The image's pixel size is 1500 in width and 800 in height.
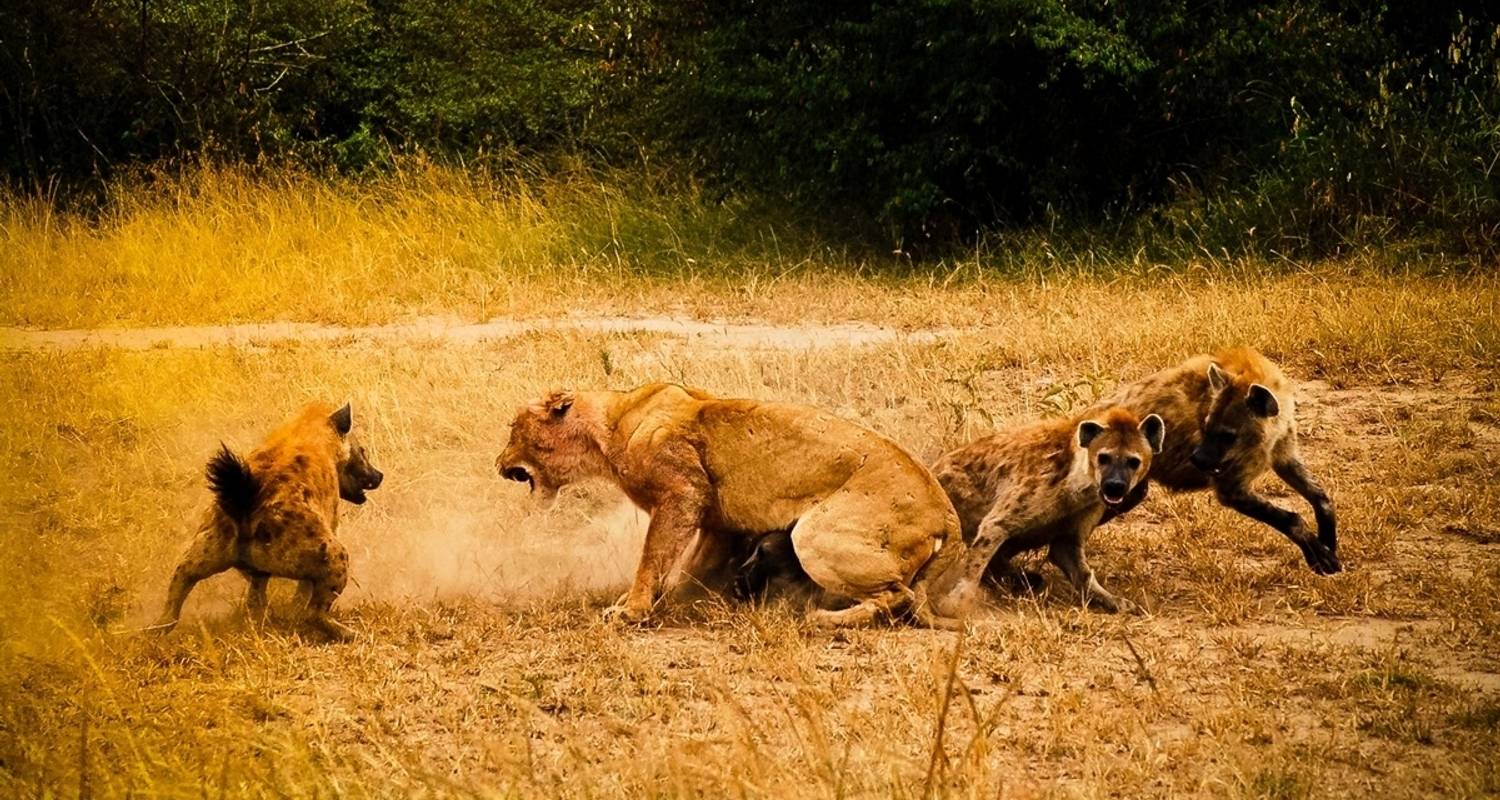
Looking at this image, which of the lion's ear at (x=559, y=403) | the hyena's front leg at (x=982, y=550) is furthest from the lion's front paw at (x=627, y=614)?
the hyena's front leg at (x=982, y=550)

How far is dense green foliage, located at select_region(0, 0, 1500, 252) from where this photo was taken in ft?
46.4

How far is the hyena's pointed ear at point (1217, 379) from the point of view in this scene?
7699 millimetres

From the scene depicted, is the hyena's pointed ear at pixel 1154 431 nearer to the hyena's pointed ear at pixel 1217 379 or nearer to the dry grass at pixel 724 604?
the dry grass at pixel 724 604

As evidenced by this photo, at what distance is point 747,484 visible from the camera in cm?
691

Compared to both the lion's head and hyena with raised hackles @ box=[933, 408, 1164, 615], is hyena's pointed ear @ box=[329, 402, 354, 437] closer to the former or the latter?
the lion's head

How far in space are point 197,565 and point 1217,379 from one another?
418 cm

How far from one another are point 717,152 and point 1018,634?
436 inches

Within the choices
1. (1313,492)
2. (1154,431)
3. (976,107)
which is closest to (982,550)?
(1154,431)

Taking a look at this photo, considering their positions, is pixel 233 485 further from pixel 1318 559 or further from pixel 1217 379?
pixel 1318 559

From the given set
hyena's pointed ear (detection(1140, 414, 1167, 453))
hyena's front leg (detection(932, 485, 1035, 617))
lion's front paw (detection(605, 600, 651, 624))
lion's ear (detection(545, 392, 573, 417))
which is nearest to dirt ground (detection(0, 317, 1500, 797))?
lion's front paw (detection(605, 600, 651, 624))

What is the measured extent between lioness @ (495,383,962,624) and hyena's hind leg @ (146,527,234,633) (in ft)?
4.10

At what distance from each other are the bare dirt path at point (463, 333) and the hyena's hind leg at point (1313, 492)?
3.87 m

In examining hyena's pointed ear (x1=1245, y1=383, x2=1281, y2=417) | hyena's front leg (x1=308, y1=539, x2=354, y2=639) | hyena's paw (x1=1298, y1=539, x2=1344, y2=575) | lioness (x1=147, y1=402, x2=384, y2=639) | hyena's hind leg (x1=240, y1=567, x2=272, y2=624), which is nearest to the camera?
lioness (x1=147, y1=402, x2=384, y2=639)

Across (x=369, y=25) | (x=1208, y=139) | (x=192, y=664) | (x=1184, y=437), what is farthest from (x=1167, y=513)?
(x=369, y=25)
